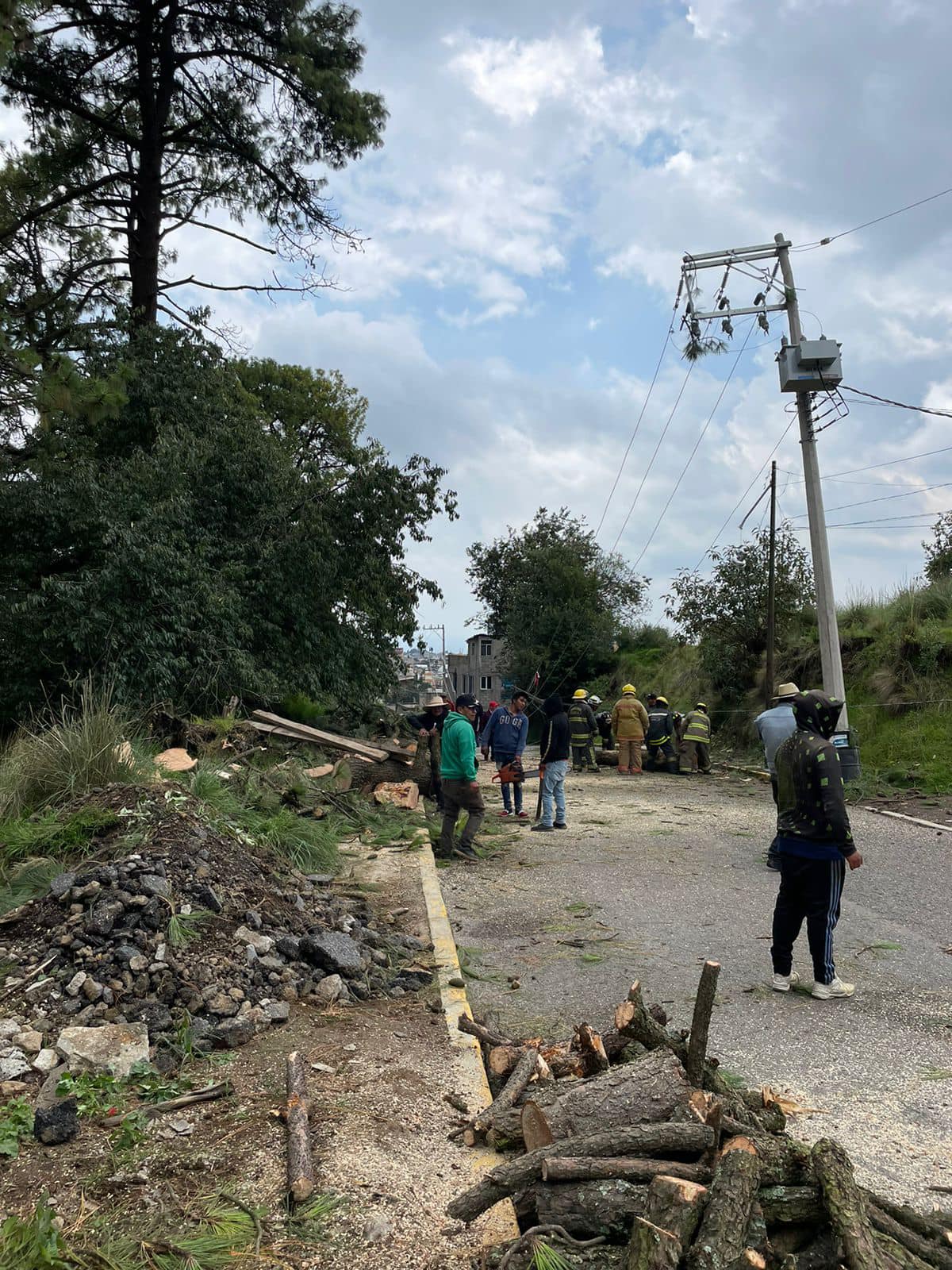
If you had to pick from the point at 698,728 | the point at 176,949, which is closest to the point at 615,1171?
the point at 176,949

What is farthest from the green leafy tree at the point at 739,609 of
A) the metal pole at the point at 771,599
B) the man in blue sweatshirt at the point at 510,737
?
the man in blue sweatshirt at the point at 510,737

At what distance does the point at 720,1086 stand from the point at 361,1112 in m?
1.51

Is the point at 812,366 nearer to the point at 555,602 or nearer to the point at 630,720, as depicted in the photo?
the point at 630,720

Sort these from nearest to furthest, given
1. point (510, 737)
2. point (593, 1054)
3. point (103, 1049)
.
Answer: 1. point (593, 1054)
2. point (103, 1049)
3. point (510, 737)

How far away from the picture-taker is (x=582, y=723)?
1944 centimetres

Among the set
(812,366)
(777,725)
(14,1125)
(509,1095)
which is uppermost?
(812,366)

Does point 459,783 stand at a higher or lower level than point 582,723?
lower

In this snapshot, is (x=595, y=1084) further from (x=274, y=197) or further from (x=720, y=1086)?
(x=274, y=197)

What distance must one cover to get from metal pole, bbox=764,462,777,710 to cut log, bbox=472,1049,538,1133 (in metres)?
18.4

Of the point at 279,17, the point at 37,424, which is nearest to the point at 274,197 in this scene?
the point at 279,17

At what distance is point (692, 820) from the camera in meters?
13.1

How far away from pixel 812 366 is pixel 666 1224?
1589 centimetres

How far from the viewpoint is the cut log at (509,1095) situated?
3689mm

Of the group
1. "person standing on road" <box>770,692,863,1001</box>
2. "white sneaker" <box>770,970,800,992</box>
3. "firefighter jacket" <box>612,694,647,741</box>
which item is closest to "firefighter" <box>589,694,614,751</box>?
"firefighter jacket" <box>612,694,647,741</box>
